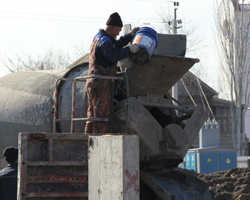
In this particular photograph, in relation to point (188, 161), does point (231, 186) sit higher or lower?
lower

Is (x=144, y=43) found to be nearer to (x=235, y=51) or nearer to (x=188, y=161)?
(x=188, y=161)

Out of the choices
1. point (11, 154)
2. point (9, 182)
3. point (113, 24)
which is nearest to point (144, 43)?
point (113, 24)

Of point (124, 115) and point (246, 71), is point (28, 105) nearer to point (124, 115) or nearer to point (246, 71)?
point (124, 115)

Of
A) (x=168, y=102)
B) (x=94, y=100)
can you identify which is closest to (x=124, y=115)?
(x=94, y=100)

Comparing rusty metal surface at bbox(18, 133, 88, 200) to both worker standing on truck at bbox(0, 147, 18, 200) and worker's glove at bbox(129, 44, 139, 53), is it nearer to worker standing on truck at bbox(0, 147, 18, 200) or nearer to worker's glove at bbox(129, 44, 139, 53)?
worker standing on truck at bbox(0, 147, 18, 200)

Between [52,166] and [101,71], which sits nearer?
[52,166]

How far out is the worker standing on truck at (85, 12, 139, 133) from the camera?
6.49 m

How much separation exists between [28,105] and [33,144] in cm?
170

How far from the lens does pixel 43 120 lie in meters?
7.32

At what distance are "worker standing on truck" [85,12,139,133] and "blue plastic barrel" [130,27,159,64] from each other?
0.08 metres

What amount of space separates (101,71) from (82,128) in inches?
29.9

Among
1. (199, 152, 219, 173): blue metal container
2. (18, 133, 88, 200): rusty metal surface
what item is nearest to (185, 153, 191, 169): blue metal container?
(199, 152, 219, 173): blue metal container

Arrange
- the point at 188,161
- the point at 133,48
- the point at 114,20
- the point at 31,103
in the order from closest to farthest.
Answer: the point at 133,48 < the point at 114,20 < the point at 31,103 < the point at 188,161

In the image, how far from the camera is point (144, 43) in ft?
21.5
